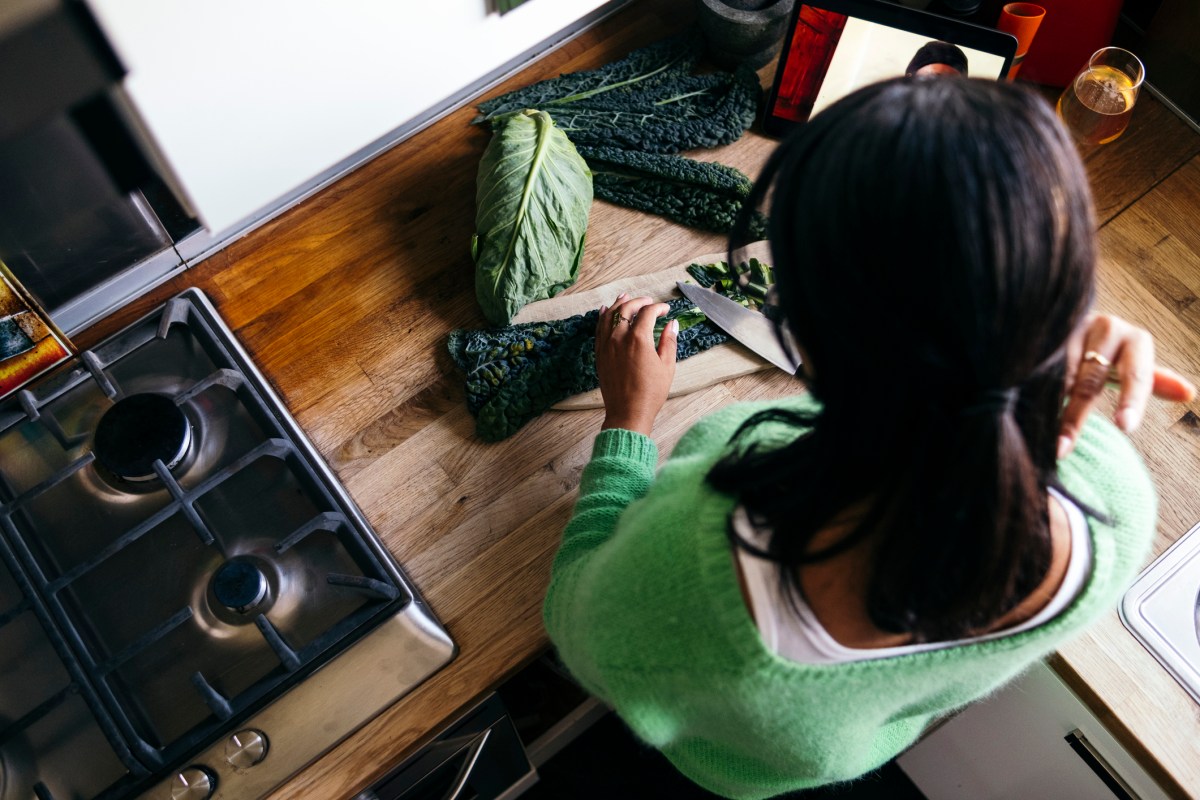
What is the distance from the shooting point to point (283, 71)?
0.70 m

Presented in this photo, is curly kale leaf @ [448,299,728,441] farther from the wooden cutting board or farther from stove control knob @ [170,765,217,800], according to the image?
stove control knob @ [170,765,217,800]

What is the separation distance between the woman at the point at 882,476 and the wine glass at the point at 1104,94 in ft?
1.49

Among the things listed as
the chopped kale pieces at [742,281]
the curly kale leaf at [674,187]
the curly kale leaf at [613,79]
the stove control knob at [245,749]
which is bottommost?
the stove control knob at [245,749]

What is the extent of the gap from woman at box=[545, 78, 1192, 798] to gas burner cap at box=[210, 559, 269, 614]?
0.25 metres

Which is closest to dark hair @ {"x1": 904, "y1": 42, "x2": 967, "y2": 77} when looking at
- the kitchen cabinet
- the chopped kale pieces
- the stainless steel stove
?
the chopped kale pieces

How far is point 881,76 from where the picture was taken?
96 centimetres

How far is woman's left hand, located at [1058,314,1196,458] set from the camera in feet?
1.84

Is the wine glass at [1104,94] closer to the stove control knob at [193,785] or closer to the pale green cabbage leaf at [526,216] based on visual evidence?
the pale green cabbage leaf at [526,216]

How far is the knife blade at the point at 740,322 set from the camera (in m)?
0.88

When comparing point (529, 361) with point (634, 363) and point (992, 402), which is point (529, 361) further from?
point (992, 402)

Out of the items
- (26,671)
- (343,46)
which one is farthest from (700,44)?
(26,671)

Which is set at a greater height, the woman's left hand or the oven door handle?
the woman's left hand

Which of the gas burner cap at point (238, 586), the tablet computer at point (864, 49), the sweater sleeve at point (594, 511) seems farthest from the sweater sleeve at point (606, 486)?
the tablet computer at point (864, 49)

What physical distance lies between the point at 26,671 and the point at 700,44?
0.95 m
